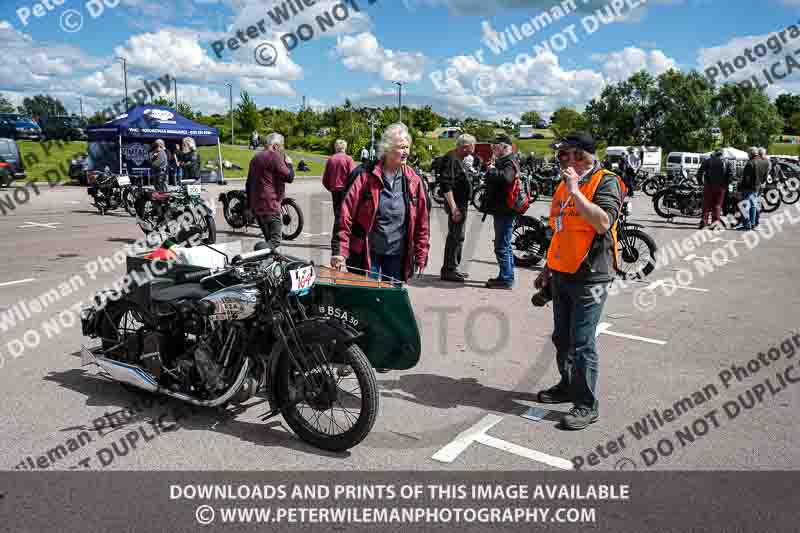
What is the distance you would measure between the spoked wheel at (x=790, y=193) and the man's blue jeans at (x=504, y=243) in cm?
1784

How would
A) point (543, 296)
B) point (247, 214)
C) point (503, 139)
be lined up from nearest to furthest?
point (543, 296)
point (503, 139)
point (247, 214)

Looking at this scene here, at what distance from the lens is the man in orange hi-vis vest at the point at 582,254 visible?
12.7 ft

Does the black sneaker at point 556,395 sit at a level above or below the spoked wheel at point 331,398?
below

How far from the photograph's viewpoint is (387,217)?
15.3ft

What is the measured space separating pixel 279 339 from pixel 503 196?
4.81 meters

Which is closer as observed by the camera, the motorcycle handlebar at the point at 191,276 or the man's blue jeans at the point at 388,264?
the motorcycle handlebar at the point at 191,276

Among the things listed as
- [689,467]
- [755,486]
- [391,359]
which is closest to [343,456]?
[391,359]

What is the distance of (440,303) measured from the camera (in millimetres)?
7363

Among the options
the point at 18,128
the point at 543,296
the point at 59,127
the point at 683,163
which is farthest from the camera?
the point at 59,127

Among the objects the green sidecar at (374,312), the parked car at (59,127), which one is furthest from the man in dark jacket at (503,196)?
the parked car at (59,127)

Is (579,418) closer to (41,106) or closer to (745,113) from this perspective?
(41,106)

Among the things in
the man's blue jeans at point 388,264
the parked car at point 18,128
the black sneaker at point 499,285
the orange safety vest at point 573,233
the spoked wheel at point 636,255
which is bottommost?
the black sneaker at point 499,285

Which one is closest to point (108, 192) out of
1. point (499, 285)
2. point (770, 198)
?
point (499, 285)

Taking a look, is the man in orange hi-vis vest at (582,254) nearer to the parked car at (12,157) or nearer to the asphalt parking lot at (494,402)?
the asphalt parking lot at (494,402)
